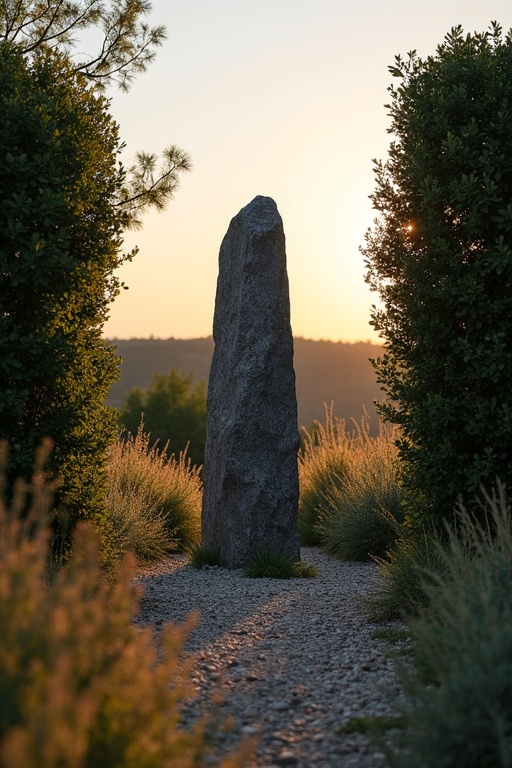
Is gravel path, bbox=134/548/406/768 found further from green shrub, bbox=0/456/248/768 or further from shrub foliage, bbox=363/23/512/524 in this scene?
shrub foliage, bbox=363/23/512/524

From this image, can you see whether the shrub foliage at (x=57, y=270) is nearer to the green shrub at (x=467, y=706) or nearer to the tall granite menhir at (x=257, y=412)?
the tall granite menhir at (x=257, y=412)

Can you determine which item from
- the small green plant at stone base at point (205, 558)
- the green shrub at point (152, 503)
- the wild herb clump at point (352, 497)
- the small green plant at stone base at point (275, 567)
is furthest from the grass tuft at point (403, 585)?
the green shrub at point (152, 503)

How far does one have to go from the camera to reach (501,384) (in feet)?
19.5

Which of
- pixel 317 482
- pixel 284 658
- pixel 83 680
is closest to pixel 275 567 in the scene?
pixel 284 658

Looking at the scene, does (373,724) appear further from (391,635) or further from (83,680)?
(391,635)

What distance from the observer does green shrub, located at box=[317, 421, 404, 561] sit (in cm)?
884

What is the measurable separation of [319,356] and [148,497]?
66581 millimetres

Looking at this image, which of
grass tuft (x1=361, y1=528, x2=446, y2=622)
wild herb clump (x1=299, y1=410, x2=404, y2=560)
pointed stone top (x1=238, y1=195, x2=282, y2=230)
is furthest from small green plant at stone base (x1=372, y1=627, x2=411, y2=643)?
pointed stone top (x1=238, y1=195, x2=282, y2=230)

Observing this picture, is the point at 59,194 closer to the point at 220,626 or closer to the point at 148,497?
the point at 220,626

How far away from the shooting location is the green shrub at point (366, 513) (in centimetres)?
884

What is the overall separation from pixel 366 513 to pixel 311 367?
65614mm

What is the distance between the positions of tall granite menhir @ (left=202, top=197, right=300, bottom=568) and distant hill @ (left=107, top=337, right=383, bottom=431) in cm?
5634

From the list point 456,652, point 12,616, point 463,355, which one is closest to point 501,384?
point 463,355

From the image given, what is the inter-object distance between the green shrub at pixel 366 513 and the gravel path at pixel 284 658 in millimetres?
731
